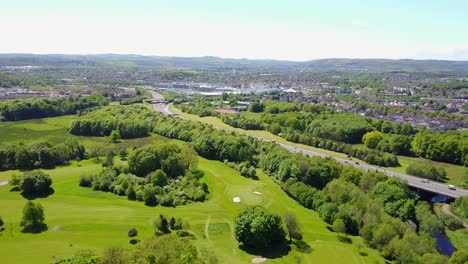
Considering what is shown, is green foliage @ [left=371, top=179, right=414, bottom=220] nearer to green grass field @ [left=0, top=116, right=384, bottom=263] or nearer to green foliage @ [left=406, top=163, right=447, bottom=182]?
green grass field @ [left=0, top=116, right=384, bottom=263]

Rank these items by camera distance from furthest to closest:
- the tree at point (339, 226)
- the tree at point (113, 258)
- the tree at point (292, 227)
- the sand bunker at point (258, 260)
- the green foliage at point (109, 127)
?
1. the green foliage at point (109, 127)
2. the tree at point (339, 226)
3. the tree at point (292, 227)
4. the sand bunker at point (258, 260)
5. the tree at point (113, 258)

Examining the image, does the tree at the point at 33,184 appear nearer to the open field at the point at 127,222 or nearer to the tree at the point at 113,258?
the open field at the point at 127,222

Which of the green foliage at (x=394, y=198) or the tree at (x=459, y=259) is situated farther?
the green foliage at (x=394, y=198)

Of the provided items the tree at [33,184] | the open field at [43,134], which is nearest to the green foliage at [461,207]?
the tree at [33,184]

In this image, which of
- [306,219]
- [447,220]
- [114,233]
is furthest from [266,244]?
[447,220]

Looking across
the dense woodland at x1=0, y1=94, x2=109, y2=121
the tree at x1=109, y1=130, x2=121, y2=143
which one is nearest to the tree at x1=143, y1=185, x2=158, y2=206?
the tree at x1=109, y1=130, x2=121, y2=143

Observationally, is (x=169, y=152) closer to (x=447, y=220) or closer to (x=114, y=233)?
(x=114, y=233)
